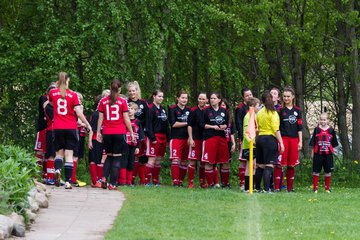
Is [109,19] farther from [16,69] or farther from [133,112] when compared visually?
[133,112]

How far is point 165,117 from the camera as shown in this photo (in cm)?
2144

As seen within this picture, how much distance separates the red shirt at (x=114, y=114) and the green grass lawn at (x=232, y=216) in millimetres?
1254

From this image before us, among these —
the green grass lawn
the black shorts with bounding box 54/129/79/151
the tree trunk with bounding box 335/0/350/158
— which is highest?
the tree trunk with bounding box 335/0/350/158

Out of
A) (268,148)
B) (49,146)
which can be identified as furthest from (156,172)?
(268,148)

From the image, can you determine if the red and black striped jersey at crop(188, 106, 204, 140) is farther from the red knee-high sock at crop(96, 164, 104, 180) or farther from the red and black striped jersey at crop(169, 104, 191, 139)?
the red knee-high sock at crop(96, 164, 104, 180)

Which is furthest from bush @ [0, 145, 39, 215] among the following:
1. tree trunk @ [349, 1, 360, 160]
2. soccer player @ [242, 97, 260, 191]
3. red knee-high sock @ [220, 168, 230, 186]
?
tree trunk @ [349, 1, 360, 160]

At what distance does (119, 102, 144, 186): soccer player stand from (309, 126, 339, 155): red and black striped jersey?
3.76 meters

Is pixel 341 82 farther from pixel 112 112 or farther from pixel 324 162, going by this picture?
pixel 112 112

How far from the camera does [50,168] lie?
19203 millimetres

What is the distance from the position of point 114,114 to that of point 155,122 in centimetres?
306

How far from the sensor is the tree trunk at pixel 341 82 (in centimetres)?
2911

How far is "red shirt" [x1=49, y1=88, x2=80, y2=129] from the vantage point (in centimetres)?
1781

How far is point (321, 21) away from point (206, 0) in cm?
427

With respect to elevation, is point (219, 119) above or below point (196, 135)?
above
